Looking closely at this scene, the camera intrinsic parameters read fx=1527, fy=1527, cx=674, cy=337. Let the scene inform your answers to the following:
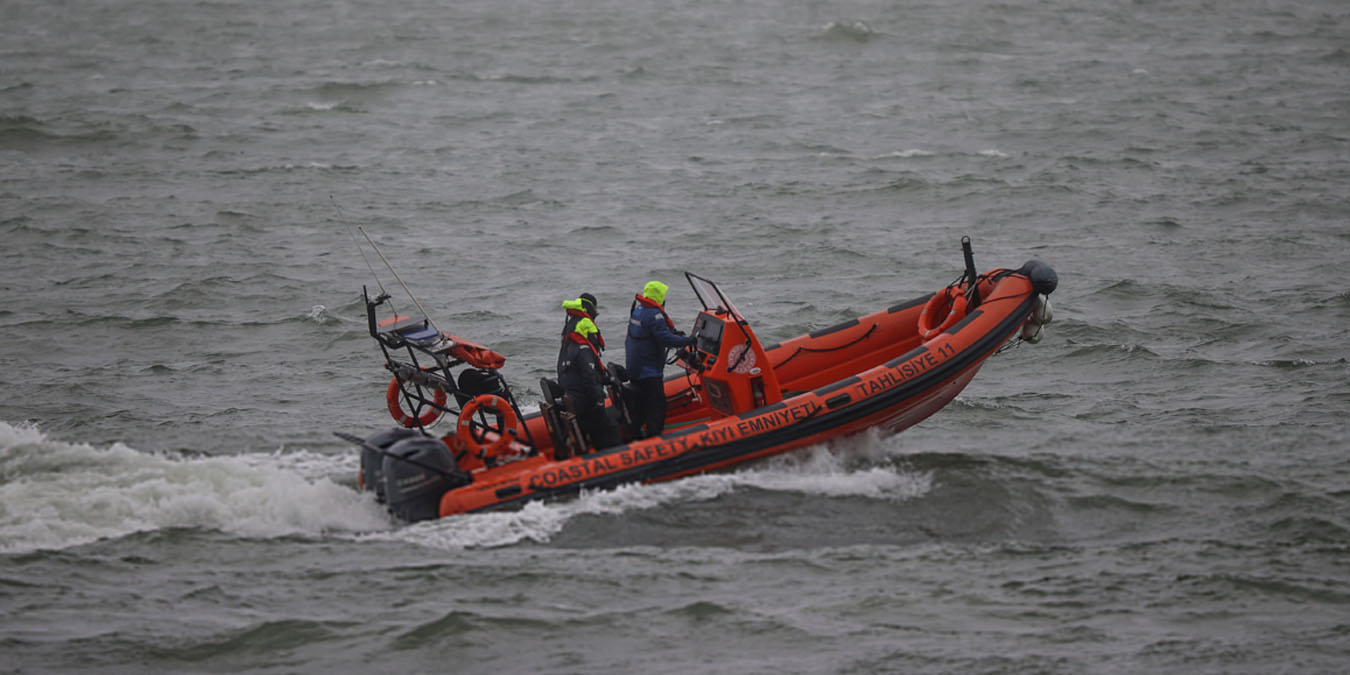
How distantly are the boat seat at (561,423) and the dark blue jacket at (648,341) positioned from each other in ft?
1.68

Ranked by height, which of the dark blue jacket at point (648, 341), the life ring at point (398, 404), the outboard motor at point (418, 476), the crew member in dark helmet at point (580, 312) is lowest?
the outboard motor at point (418, 476)

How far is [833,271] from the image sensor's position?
16.3m

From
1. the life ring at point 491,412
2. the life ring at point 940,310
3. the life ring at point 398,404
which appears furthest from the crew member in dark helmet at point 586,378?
the life ring at point 940,310

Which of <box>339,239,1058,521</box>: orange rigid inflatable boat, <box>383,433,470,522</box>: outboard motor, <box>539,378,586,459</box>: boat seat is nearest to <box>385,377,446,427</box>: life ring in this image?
<box>339,239,1058,521</box>: orange rigid inflatable boat

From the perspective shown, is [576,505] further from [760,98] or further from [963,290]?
[760,98]

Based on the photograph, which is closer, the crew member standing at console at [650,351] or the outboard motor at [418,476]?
the outboard motor at [418,476]

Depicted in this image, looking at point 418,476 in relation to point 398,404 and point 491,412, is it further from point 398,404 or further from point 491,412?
point 398,404

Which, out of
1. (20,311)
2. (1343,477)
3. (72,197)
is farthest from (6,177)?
(1343,477)

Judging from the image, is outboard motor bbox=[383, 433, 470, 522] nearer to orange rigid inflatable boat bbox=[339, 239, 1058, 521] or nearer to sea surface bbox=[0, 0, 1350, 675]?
orange rigid inflatable boat bbox=[339, 239, 1058, 521]

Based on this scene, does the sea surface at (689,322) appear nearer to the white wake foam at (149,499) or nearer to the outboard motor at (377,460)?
the white wake foam at (149,499)

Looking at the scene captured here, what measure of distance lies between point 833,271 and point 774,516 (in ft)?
23.7

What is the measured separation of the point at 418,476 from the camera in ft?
30.2

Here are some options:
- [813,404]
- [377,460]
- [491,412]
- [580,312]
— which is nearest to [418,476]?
[377,460]

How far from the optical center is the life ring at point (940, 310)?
34.7 feet
